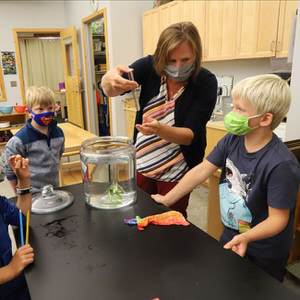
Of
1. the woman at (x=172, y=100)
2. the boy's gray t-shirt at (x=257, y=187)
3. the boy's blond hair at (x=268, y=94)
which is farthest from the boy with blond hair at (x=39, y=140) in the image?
the boy's blond hair at (x=268, y=94)

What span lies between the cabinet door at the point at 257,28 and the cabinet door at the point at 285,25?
0.13ft

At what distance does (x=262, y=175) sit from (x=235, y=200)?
144mm

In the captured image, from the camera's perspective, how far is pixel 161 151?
1354 millimetres

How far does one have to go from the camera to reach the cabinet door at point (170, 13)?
3.49 meters

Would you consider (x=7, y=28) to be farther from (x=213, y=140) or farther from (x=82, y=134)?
(x=213, y=140)

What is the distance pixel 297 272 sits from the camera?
1.67 m

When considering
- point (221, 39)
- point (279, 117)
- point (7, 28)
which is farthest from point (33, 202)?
point (7, 28)

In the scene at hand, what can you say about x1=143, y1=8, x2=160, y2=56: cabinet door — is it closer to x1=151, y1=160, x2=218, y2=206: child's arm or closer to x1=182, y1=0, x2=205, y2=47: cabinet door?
x1=182, y1=0, x2=205, y2=47: cabinet door

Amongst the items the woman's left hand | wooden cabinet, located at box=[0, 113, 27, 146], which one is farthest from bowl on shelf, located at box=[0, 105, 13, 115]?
the woman's left hand

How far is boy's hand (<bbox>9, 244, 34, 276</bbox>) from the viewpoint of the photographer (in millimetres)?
698

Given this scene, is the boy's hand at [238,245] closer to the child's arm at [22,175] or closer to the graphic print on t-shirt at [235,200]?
the graphic print on t-shirt at [235,200]

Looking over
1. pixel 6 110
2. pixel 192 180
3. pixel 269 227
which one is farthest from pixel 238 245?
pixel 6 110

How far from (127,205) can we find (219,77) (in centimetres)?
294

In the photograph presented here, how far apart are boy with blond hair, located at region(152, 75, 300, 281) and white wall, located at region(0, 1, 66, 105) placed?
601cm
